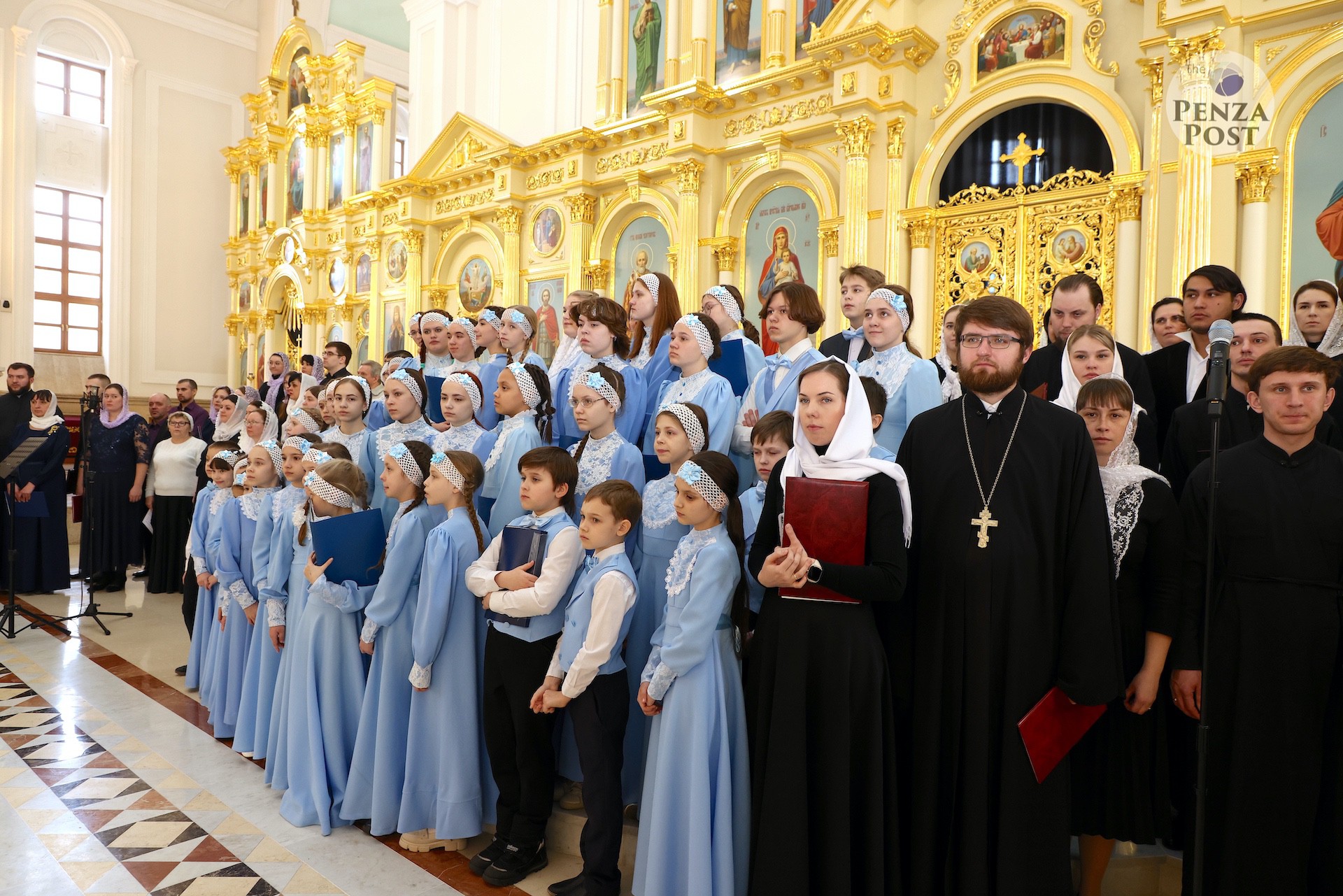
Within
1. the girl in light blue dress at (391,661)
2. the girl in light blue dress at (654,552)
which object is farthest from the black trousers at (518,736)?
the girl in light blue dress at (391,661)

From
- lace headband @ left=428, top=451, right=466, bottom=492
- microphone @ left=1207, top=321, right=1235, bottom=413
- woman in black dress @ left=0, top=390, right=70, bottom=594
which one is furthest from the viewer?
woman in black dress @ left=0, top=390, right=70, bottom=594

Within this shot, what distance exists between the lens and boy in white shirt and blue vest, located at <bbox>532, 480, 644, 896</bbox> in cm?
305

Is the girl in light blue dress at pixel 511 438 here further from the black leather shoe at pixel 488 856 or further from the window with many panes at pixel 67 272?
the window with many panes at pixel 67 272

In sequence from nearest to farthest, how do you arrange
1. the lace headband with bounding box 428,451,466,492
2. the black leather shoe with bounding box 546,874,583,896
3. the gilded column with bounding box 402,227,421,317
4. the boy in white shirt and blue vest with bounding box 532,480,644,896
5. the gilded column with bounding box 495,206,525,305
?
the boy in white shirt and blue vest with bounding box 532,480,644,896, the black leather shoe with bounding box 546,874,583,896, the lace headband with bounding box 428,451,466,492, the gilded column with bounding box 495,206,525,305, the gilded column with bounding box 402,227,421,317

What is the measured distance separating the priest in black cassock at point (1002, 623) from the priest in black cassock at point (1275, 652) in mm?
422

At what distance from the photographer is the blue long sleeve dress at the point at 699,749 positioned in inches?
111

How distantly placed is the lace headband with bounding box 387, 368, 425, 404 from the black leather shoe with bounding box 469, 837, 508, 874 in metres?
2.41

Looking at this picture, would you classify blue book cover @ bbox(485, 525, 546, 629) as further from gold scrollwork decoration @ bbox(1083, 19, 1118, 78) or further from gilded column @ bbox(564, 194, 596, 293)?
gilded column @ bbox(564, 194, 596, 293)

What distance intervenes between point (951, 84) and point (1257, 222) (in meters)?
3.00

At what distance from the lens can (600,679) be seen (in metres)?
A: 3.17

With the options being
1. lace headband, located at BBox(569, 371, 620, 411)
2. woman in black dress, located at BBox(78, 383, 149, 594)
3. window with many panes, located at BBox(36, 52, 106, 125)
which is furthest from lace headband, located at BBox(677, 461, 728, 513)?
window with many panes, located at BBox(36, 52, 106, 125)

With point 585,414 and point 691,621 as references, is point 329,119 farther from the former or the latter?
point 691,621

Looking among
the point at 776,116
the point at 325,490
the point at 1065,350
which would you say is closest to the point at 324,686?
the point at 325,490

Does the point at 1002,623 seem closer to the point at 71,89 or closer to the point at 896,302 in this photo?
the point at 896,302
